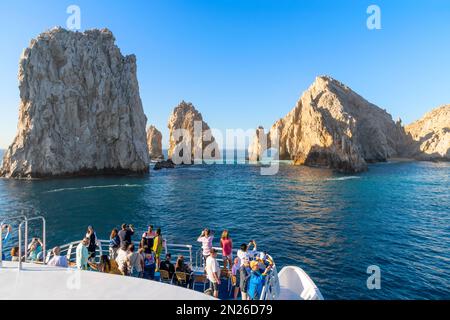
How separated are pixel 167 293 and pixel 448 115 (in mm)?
170422

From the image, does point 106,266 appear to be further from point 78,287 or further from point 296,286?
point 296,286

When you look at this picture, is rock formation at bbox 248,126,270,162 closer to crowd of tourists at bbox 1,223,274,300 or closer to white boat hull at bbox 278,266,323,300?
crowd of tourists at bbox 1,223,274,300

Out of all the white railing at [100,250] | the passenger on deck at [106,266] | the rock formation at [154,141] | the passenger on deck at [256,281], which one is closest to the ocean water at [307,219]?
the white railing at [100,250]

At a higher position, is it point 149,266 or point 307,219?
point 149,266

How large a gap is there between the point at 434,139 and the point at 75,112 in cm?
14493

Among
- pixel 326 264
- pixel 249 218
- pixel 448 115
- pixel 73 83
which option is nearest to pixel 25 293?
pixel 326 264

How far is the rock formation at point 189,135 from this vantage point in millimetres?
128250

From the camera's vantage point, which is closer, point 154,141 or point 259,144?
point 259,144

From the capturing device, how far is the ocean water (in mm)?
16812

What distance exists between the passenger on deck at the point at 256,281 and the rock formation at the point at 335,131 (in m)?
77.2

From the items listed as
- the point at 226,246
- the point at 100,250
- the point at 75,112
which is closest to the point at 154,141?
the point at 75,112

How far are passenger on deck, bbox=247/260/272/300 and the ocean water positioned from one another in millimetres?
8909

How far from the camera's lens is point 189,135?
429 ft

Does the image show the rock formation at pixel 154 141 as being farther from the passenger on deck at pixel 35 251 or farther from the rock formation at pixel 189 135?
the passenger on deck at pixel 35 251
